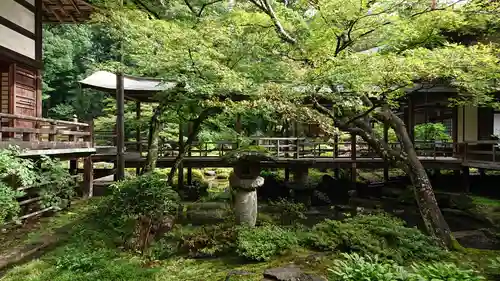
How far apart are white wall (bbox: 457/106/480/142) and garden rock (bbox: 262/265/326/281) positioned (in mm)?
14575

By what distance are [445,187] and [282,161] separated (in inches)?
334

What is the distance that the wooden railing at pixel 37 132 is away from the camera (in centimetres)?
786

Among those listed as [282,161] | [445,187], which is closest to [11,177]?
[282,161]

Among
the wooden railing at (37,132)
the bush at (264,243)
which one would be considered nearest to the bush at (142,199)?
the bush at (264,243)

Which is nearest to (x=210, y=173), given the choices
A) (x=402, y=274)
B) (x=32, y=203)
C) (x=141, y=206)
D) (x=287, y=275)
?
(x=32, y=203)

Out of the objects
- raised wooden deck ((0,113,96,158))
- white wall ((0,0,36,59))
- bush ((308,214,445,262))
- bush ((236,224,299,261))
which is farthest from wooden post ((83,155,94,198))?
bush ((308,214,445,262))

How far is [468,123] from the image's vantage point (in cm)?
1648

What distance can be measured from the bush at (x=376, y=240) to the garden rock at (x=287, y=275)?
1.38 m

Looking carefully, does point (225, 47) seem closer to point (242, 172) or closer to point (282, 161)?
point (242, 172)

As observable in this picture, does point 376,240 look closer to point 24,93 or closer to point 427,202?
point 427,202

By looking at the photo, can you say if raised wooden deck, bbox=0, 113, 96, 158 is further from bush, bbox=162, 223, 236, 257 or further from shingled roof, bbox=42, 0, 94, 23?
shingled roof, bbox=42, 0, 94, 23

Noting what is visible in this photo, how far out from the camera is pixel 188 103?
36.8ft

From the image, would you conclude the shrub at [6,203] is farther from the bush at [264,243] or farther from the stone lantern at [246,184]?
the stone lantern at [246,184]

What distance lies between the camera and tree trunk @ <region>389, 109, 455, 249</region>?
25.0 ft
